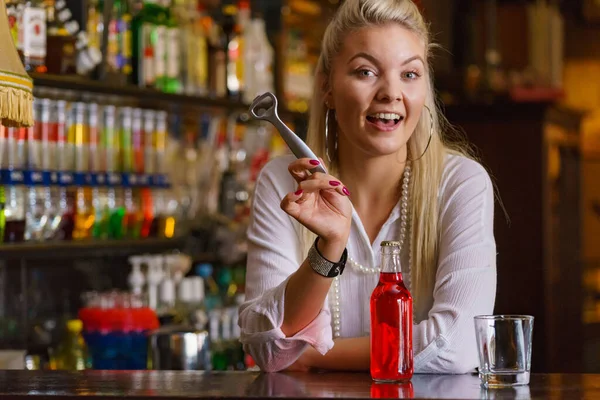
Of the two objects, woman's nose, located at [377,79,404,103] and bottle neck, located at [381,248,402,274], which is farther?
woman's nose, located at [377,79,404,103]

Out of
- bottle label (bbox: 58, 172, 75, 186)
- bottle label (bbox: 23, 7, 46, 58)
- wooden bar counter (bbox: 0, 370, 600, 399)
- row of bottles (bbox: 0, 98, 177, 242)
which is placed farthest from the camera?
bottle label (bbox: 58, 172, 75, 186)

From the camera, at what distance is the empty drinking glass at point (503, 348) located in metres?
1.61

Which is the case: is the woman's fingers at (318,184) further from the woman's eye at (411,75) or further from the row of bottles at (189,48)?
the row of bottles at (189,48)

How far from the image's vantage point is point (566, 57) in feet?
28.1

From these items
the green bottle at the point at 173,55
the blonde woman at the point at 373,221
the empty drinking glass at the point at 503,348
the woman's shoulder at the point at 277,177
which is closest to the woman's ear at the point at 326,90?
the blonde woman at the point at 373,221

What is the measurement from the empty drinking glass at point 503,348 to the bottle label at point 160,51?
2339 millimetres

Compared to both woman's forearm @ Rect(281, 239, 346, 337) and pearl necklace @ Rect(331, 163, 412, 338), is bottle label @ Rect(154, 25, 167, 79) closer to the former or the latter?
pearl necklace @ Rect(331, 163, 412, 338)

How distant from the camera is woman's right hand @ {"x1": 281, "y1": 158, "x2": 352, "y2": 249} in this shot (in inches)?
68.2

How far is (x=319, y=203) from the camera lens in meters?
1.78

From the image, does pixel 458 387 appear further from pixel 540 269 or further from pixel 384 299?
pixel 540 269

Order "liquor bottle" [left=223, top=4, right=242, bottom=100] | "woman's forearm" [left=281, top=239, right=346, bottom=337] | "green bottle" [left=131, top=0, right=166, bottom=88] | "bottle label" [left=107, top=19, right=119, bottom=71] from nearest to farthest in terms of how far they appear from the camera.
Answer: "woman's forearm" [left=281, top=239, right=346, bottom=337]
"bottle label" [left=107, top=19, right=119, bottom=71]
"green bottle" [left=131, top=0, right=166, bottom=88]
"liquor bottle" [left=223, top=4, right=242, bottom=100]

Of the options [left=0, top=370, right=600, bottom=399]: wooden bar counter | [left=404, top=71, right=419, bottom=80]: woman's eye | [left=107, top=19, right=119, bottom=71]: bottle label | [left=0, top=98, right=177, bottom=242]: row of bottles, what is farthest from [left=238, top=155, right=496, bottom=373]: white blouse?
[left=107, top=19, right=119, bottom=71]: bottle label

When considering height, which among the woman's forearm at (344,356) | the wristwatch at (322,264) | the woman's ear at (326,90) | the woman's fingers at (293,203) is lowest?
the woman's forearm at (344,356)

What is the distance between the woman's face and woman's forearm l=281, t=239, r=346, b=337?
360 mm
